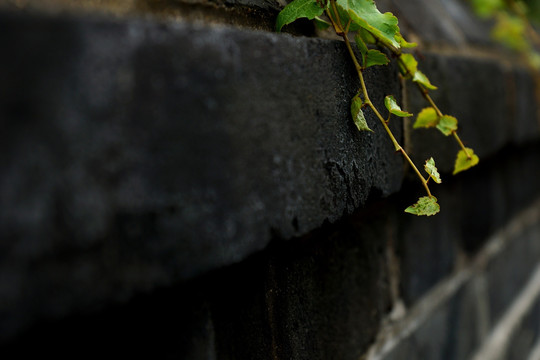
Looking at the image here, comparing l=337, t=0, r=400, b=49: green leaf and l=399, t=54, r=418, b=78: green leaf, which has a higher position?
l=337, t=0, r=400, b=49: green leaf

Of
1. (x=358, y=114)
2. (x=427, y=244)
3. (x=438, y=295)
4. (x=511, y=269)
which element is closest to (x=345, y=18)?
(x=358, y=114)

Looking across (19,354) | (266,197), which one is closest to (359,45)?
(266,197)

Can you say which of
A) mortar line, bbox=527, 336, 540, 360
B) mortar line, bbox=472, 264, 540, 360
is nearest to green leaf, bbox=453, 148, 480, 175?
mortar line, bbox=472, 264, 540, 360

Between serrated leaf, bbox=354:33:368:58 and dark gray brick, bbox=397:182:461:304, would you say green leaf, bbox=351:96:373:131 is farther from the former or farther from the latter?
dark gray brick, bbox=397:182:461:304

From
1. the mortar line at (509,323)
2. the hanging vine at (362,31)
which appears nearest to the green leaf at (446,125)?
the hanging vine at (362,31)

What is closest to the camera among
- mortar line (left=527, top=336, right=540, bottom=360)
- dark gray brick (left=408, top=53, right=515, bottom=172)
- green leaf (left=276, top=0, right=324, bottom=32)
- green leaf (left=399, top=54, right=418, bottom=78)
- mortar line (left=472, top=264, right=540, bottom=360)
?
green leaf (left=276, top=0, right=324, bottom=32)

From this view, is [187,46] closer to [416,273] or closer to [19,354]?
[19,354]

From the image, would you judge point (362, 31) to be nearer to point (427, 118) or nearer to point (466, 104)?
point (427, 118)
